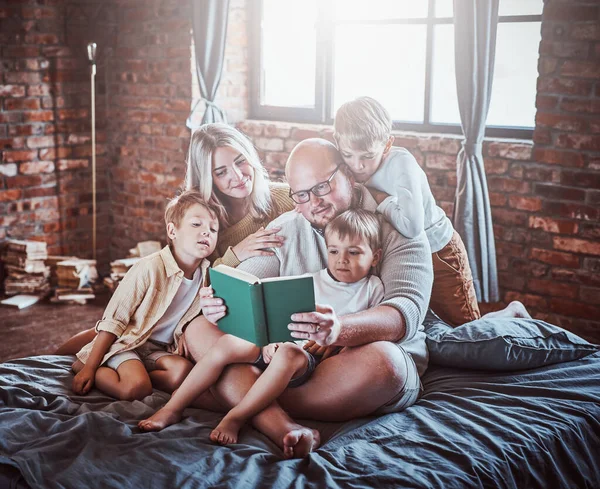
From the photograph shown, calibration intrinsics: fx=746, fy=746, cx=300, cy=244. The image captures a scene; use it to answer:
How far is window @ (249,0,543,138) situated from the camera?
357cm

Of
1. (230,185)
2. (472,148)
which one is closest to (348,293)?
(230,185)

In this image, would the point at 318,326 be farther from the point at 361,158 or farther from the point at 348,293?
the point at 361,158

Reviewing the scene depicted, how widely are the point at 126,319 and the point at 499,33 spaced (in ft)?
7.72

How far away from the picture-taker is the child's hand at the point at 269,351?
2.06 meters

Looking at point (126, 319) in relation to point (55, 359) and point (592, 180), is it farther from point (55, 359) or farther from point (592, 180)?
point (592, 180)

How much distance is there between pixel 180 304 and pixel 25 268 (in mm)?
2640

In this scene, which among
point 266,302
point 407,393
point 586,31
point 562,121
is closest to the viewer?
point 266,302

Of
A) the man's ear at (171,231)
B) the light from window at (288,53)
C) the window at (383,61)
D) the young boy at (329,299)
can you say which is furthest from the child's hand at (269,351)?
the light from window at (288,53)

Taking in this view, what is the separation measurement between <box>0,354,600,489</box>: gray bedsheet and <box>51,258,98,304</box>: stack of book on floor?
7.41 ft

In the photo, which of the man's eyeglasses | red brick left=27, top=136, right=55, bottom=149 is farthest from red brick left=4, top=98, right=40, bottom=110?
the man's eyeglasses

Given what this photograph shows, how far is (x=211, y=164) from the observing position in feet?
7.46

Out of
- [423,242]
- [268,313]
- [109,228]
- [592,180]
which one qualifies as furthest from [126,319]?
[109,228]

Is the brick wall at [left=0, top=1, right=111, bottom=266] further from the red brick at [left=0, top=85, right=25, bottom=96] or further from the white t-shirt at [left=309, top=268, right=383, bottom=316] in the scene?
the white t-shirt at [left=309, top=268, right=383, bottom=316]

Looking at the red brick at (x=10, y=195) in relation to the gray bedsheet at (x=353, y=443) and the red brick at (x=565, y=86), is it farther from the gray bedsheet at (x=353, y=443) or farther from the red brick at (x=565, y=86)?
the red brick at (x=565, y=86)
